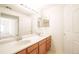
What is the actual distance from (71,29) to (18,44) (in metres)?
0.84

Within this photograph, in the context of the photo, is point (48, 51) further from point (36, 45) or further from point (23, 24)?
point (23, 24)

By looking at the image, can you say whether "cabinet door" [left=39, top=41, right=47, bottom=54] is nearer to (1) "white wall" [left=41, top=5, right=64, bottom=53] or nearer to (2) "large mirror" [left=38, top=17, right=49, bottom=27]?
(1) "white wall" [left=41, top=5, right=64, bottom=53]

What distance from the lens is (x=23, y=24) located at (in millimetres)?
2197

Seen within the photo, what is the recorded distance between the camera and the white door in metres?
1.74

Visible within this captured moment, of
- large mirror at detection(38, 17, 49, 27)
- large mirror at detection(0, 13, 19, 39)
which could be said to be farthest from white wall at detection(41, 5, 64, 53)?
large mirror at detection(0, 13, 19, 39)

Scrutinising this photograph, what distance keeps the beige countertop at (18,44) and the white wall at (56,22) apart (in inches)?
8.1

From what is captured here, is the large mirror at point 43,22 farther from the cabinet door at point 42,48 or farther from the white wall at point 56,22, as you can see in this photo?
the cabinet door at point 42,48

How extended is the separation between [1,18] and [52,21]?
0.77m

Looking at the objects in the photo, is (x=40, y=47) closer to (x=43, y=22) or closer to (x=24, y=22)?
(x=43, y=22)

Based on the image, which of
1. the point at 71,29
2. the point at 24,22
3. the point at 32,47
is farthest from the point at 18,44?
the point at 71,29

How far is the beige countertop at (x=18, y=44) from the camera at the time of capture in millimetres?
1487

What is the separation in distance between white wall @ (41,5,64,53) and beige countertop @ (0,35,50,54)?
0.21 metres
